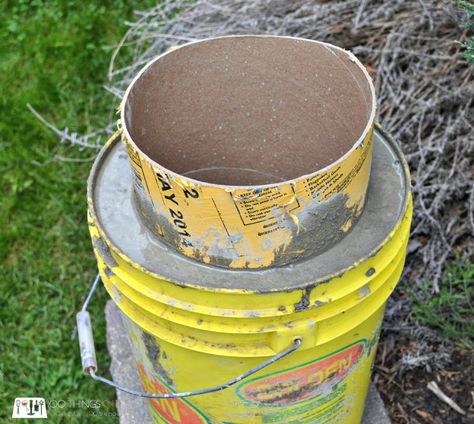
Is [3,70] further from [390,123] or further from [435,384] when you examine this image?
[435,384]

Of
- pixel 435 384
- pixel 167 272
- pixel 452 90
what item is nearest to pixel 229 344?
pixel 167 272

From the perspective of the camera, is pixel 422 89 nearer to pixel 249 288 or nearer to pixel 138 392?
pixel 249 288

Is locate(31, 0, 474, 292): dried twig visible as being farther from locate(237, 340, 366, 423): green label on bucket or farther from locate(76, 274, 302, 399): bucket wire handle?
locate(76, 274, 302, 399): bucket wire handle

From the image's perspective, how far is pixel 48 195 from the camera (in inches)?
131

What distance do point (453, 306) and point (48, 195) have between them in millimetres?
1917

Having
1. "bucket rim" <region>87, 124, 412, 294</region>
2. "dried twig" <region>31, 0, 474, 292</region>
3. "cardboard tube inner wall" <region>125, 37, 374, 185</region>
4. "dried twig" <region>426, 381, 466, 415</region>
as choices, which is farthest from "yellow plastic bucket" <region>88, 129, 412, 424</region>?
"dried twig" <region>31, 0, 474, 292</region>

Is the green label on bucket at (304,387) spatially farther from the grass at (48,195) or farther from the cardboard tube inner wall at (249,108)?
the grass at (48,195)

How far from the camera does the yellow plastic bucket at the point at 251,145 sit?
1.50m

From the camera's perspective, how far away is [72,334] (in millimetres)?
Answer: 2875

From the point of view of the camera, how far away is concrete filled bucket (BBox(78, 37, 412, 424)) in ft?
5.14

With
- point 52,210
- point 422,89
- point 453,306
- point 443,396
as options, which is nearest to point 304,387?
point 443,396

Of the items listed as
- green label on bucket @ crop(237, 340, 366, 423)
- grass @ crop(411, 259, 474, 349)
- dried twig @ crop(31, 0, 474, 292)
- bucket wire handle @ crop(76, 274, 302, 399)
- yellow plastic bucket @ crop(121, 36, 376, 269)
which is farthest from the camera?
dried twig @ crop(31, 0, 474, 292)

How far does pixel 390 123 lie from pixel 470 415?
1.16 m

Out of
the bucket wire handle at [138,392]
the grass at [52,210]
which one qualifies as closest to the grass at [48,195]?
the grass at [52,210]
